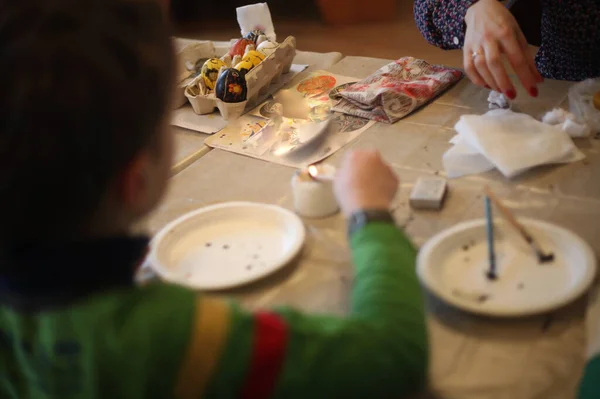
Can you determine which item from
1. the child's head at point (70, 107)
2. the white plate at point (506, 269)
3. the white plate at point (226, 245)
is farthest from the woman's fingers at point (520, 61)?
the child's head at point (70, 107)

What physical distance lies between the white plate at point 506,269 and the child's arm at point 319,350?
74mm

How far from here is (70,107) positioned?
440mm

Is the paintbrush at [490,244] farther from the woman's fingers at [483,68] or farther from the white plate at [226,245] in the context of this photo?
the woman's fingers at [483,68]

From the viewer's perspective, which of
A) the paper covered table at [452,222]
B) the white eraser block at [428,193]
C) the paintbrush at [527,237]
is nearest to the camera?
the paper covered table at [452,222]

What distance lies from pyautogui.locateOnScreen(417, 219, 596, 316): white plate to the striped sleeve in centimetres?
55

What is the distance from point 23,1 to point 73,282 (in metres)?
0.22

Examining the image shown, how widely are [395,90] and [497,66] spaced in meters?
0.20

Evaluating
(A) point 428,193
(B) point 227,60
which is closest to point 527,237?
(A) point 428,193

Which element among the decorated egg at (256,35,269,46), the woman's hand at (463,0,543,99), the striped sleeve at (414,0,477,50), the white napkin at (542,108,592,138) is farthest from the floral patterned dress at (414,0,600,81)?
the decorated egg at (256,35,269,46)

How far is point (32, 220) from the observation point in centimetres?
46

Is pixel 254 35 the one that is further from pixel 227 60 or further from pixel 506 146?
pixel 506 146

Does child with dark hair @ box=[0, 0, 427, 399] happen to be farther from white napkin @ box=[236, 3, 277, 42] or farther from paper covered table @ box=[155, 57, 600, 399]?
white napkin @ box=[236, 3, 277, 42]

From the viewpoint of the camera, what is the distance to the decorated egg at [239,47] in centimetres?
136

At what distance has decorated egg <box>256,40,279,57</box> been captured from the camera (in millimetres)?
1322
